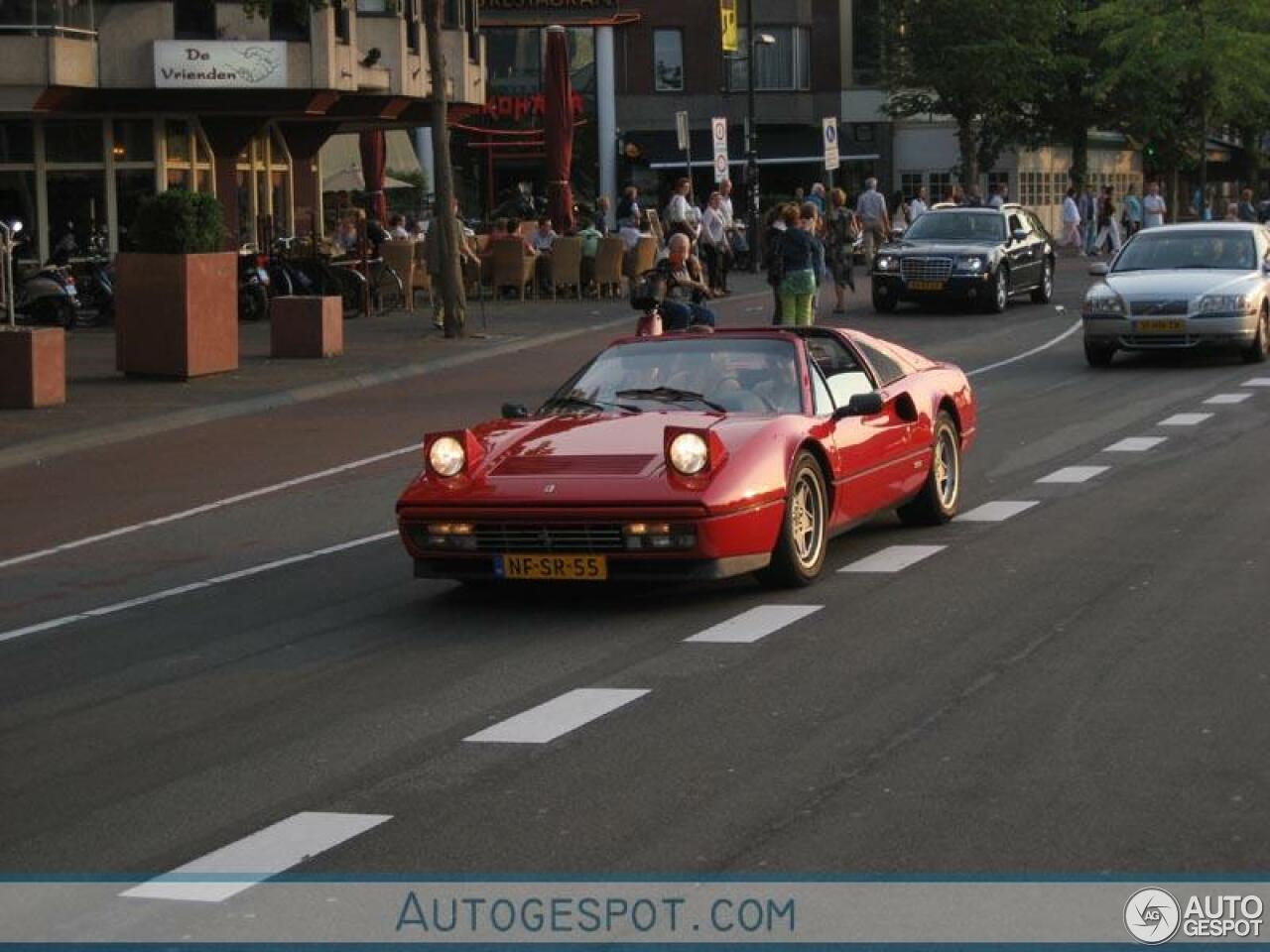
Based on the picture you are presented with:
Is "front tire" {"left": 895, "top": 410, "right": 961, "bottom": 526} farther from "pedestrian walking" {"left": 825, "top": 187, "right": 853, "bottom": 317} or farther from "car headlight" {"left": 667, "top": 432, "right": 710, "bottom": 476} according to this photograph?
"pedestrian walking" {"left": 825, "top": 187, "right": 853, "bottom": 317}

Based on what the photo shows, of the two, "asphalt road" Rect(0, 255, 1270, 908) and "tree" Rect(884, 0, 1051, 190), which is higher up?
"tree" Rect(884, 0, 1051, 190)

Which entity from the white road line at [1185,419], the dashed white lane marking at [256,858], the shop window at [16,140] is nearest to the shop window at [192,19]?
the shop window at [16,140]

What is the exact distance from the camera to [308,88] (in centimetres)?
3734

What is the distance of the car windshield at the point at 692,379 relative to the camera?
40.5ft

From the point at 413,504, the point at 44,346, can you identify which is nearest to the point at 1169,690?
the point at 413,504

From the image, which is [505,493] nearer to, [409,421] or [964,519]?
[964,519]

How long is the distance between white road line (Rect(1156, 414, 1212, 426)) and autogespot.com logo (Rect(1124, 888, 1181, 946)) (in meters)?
13.6

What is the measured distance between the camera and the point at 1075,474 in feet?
53.5

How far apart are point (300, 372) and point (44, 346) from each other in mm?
4150

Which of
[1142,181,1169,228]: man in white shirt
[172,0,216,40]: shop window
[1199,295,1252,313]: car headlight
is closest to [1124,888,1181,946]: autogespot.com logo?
[1199,295,1252,313]: car headlight

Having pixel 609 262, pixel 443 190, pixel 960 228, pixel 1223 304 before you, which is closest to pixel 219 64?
pixel 609 262

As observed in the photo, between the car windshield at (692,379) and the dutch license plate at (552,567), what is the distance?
1432mm

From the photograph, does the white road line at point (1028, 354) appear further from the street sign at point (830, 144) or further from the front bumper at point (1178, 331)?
the street sign at point (830, 144)

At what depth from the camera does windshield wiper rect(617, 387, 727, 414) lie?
1229 cm
